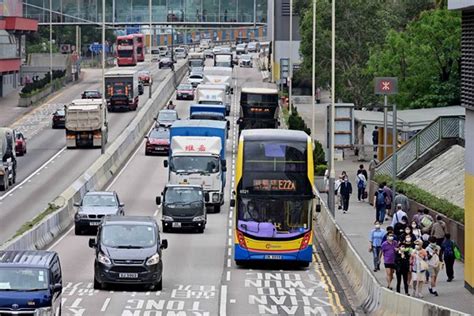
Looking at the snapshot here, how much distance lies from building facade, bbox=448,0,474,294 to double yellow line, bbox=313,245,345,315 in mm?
3310

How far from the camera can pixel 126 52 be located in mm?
139750

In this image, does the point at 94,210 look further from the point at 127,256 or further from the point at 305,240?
the point at 127,256

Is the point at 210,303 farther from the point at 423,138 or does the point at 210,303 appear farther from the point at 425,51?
the point at 425,51

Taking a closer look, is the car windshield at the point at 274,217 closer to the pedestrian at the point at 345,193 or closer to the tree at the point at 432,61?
the pedestrian at the point at 345,193

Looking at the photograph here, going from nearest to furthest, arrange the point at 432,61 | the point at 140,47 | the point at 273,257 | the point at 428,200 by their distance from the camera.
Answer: the point at 273,257, the point at 428,200, the point at 432,61, the point at 140,47

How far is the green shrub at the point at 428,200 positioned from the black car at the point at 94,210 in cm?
1052

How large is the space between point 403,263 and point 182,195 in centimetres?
1665

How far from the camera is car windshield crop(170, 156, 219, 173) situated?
52.9 meters

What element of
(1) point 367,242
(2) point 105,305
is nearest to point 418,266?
(2) point 105,305

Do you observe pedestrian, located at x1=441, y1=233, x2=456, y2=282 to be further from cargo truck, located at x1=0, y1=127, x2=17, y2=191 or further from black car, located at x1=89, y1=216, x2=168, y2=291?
cargo truck, located at x1=0, y1=127, x2=17, y2=191

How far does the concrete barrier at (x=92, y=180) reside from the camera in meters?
41.8

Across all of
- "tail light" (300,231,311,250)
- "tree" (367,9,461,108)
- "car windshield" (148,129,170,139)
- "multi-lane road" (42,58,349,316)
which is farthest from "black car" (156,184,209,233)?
"car windshield" (148,129,170,139)

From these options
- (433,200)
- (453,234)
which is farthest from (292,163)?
(433,200)

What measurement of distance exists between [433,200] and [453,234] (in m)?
5.35
